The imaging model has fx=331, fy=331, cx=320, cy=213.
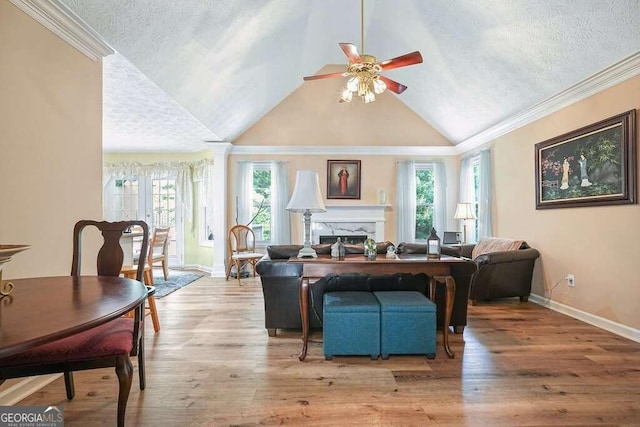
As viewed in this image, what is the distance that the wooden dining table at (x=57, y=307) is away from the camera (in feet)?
3.06

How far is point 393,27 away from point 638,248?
3.87 metres

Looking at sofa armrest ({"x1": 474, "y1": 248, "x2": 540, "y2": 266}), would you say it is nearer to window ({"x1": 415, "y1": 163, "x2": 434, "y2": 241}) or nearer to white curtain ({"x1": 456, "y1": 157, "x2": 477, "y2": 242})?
white curtain ({"x1": 456, "y1": 157, "x2": 477, "y2": 242})

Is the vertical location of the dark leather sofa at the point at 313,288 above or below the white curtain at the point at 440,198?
below

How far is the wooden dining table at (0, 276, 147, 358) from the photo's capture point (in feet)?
3.06

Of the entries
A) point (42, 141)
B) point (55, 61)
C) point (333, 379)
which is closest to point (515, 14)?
point (333, 379)

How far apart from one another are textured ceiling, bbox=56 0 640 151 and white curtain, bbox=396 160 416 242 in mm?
1052

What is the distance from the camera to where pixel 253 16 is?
138 inches

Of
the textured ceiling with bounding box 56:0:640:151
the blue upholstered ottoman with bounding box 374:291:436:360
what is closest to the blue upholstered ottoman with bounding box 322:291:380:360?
the blue upholstered ottoman with bounding box 374:291:436:360

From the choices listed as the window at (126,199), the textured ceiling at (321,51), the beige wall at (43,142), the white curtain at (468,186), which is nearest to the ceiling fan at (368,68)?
the textured ceiling at (321,51)

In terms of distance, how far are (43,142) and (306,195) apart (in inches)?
74.2

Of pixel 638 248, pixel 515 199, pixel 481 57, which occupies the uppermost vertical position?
pixel 481 57

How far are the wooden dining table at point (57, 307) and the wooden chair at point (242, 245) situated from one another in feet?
13.3

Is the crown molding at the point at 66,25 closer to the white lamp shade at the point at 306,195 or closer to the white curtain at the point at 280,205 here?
the white lamp shade at the point at 306,195

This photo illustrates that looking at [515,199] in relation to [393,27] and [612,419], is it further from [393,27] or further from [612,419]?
[612,419]
